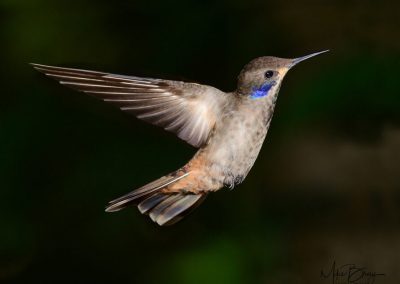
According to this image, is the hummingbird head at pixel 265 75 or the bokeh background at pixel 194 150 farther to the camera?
the bokeh background at pixel 194 150

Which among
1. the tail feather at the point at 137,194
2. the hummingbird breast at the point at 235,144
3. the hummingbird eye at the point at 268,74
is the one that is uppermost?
the hummingbird eye at the point at 268,74

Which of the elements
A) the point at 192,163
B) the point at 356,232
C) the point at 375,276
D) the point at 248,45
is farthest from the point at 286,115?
the point at 192,163

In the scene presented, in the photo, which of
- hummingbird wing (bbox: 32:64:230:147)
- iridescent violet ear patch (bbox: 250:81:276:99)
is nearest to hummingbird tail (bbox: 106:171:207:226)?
hummingbird wing (bbox: 32:64:230:147)

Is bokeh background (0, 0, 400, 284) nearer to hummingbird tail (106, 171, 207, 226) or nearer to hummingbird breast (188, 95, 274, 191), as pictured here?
hummingbird tail (106, 171, 207, 226)
